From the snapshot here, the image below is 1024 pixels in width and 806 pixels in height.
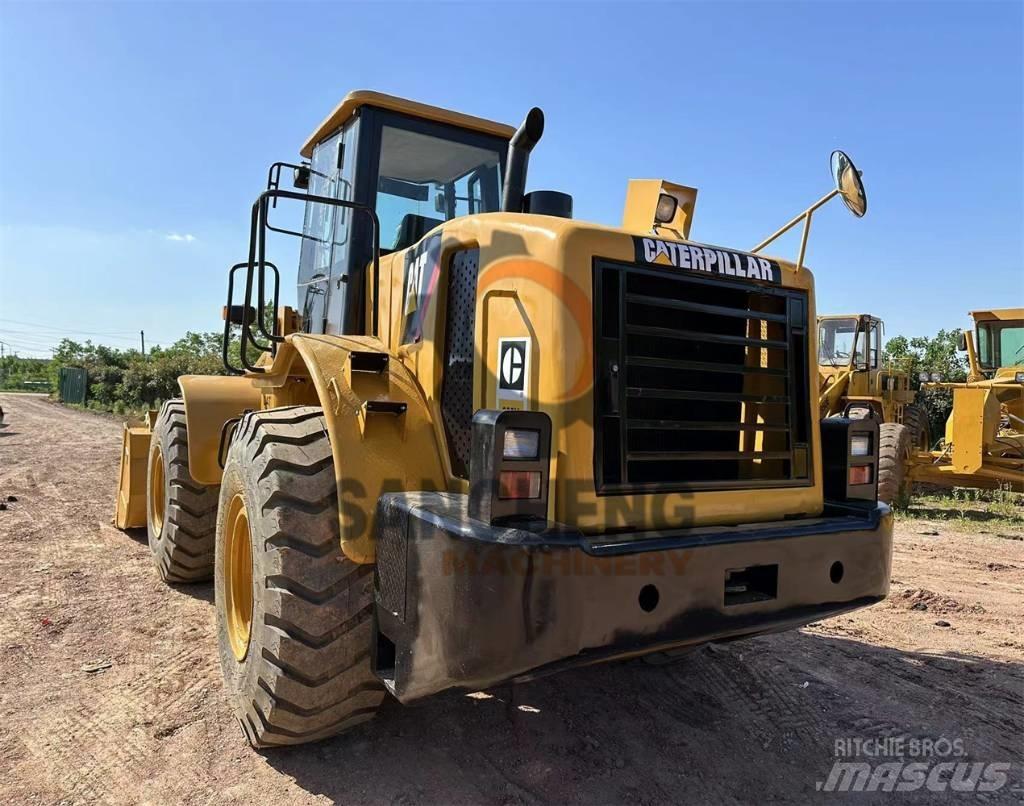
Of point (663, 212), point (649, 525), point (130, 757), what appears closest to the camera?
point (649, 525)

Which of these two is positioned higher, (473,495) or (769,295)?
(769,295)

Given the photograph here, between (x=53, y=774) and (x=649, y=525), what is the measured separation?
239 cm

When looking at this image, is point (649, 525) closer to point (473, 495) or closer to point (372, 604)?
point (473, 495)

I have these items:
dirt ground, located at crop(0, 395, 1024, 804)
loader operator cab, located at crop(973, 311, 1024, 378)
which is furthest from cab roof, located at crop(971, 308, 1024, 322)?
dirt ground, located at crop(0, 395, 1024, 804)

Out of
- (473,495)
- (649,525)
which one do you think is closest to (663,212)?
(649,525)

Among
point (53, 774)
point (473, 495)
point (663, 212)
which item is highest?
point (663, 212)

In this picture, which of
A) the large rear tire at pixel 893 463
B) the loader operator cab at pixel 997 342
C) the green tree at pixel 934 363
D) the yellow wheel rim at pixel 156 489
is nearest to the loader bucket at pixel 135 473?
the yellow wheel rim at pixel 156 489

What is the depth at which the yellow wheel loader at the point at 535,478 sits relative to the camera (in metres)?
2.26

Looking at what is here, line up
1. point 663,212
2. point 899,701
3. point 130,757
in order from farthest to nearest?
point 663,212
point 899,701
point 130,757

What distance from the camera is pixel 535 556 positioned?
85.9 inches

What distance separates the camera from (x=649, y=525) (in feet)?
8.73

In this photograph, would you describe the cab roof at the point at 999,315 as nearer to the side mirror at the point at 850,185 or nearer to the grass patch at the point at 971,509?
the grass patch at the point at 971,509

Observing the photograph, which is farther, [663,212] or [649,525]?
[663,212]

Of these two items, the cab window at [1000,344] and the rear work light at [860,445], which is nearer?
the rear work light at [860,445]
